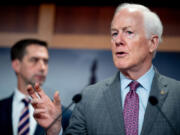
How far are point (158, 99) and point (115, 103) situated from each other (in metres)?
0.24

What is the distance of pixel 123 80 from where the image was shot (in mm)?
1724

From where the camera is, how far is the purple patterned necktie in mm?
1538

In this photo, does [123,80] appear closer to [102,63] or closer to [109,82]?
[109,82]

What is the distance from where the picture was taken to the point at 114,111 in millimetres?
1582

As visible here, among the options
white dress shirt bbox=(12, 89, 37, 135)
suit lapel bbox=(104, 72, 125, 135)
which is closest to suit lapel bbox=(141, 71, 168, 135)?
suit lapel bbox=(104, 72, 125, 135)

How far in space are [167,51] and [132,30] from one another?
→ 1.24 metres

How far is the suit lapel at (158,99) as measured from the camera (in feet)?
4.90

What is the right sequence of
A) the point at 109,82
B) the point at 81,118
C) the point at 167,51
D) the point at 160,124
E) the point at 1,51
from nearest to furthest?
1. the point at 160,124
2. the point at 81,118
3. the point at 109,82
4. the point at 167,51
5. the point at 1,51

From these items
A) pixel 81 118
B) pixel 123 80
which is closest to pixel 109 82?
pixel 123 80

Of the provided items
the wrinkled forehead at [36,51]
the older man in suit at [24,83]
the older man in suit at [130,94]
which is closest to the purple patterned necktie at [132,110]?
the older man in suit at [130,94]

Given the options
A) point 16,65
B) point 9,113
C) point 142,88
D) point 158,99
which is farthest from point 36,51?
point 158,99

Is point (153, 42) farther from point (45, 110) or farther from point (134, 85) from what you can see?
point (45, 110)

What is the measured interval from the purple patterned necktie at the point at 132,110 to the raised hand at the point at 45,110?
0.38 metres

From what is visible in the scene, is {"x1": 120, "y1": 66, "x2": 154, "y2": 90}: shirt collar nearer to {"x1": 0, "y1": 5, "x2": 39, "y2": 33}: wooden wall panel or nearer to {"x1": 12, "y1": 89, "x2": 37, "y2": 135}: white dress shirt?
{"x1": 12, "y1": 89, "x2": 37, "y2": 135}: white dress shirt
